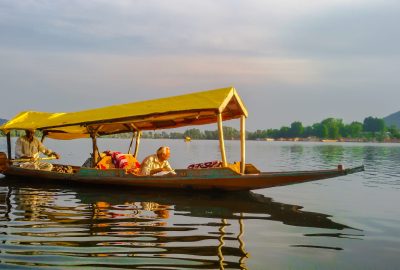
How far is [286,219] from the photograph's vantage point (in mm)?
9328

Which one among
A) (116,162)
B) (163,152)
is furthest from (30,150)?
(163,152)

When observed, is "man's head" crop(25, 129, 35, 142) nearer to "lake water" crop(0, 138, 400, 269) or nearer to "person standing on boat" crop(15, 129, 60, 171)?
"person standing on boat" crop(15, 129, 60, 171)

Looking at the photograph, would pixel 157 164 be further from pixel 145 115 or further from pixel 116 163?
pixel 116 163

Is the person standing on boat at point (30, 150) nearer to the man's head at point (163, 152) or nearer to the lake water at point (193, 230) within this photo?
the lake water at point (193, 230)

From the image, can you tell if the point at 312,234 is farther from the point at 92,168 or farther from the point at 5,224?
the point at 92,168

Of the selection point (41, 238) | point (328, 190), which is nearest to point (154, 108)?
point (41, 238)

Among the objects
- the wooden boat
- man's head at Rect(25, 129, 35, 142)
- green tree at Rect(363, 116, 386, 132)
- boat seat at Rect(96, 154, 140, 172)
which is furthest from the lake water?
green tree at Rect(363, 116, 386, 132)

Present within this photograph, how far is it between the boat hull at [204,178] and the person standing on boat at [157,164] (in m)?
0.29

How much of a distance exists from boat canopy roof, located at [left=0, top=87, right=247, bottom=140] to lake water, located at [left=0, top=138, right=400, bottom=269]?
7.19ft

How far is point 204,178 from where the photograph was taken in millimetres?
11508

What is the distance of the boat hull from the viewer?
10500 millimetres

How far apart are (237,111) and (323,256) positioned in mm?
7101

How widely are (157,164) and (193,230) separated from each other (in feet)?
16.0

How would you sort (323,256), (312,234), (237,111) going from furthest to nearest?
(237,111)
(312,234)
(323,256)
